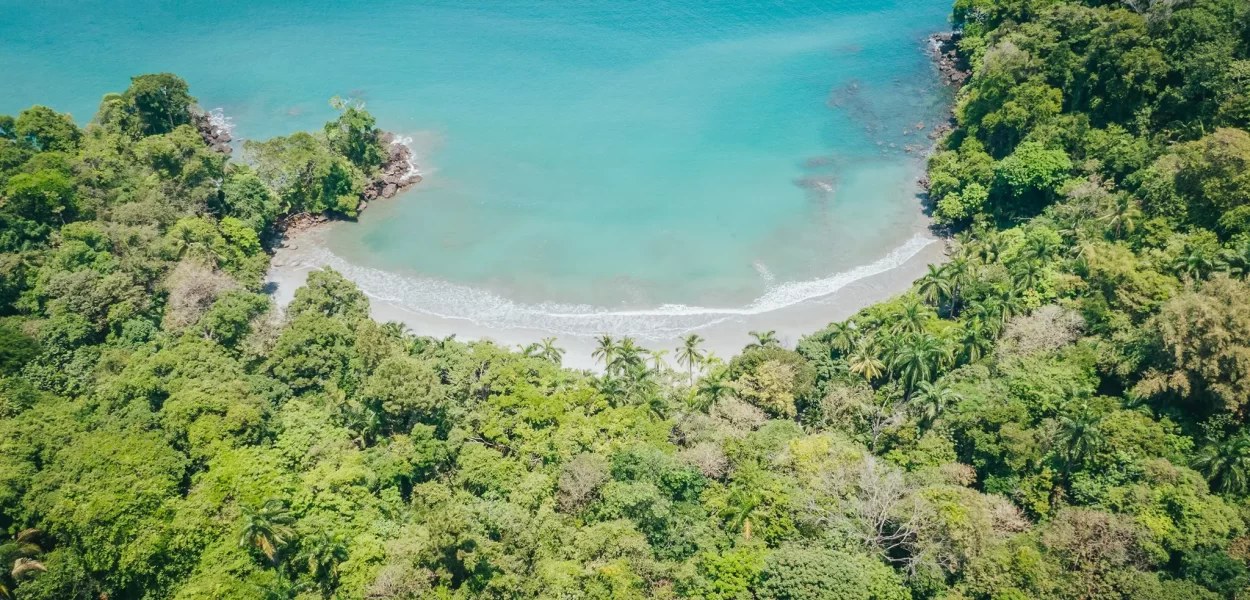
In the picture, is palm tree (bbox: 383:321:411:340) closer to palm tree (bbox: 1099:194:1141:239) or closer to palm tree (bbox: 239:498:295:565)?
palm tree (bbox: 239:498:295:565)

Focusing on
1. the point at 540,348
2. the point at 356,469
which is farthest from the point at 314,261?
the point at 356,469

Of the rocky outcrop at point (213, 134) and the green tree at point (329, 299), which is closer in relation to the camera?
the green tree at point (329, 299)

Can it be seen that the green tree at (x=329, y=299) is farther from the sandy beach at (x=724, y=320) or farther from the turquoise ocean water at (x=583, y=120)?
the turquoise ocean water at (x=583, y=120)

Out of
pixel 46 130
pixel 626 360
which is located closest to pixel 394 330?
pixel 626 360

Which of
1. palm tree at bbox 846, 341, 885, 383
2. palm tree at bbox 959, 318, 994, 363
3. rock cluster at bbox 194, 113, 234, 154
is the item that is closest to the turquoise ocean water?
rock cluster at bbox 194, 113, 234, 154

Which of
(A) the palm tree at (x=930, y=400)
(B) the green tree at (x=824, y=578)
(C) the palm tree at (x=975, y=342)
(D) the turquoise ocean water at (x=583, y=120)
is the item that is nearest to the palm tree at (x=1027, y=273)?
(C) the palm tree at (x=975, y=342)

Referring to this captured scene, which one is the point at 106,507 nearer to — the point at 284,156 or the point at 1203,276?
the point at 284,156
